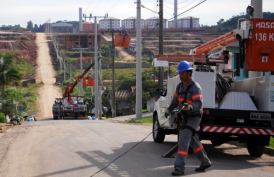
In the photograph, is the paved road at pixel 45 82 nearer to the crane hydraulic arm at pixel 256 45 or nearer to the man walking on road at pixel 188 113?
the crane hydraulic arm at pixel 256 45

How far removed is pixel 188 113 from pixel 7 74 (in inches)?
1143

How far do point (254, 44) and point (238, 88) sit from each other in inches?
61.1

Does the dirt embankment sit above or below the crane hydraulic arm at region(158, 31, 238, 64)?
above

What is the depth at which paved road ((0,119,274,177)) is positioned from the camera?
8789 mm

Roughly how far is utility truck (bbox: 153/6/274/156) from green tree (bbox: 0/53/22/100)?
24489 millimetres

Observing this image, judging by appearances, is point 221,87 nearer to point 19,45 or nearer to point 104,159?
point 104,159

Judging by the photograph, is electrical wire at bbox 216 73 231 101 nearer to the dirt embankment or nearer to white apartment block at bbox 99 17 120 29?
the dirt embankment

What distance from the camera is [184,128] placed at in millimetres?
8406

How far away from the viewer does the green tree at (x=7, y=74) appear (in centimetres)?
3400

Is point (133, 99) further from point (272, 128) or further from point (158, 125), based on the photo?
point (272, 128)

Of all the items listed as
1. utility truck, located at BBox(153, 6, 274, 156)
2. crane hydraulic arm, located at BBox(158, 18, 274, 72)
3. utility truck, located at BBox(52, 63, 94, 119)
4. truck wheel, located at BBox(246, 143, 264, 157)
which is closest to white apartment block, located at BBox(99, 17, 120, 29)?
utility truck, located at BBox(52, 63, 94, 119)

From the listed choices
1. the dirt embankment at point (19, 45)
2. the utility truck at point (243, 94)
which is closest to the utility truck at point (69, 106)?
the utility truck at point (243, 94)

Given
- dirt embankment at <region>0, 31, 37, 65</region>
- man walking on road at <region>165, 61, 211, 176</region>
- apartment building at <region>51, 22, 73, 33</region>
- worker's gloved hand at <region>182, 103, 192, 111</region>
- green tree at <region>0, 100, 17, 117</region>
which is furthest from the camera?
apartment building at <region>51, 22, 73, 33</region>

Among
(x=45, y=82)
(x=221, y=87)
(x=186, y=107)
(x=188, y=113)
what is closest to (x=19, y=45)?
(x=45, y=82)
